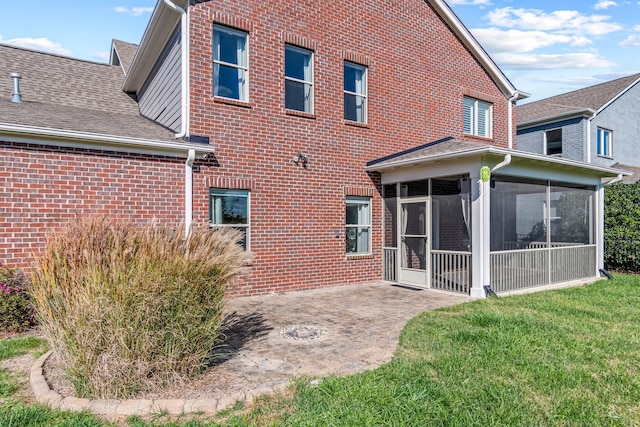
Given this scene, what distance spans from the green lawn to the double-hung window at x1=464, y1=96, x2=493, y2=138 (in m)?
8.15

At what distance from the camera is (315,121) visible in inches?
376

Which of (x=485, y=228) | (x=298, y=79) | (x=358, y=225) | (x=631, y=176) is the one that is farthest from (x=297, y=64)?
(x=631, y=176)

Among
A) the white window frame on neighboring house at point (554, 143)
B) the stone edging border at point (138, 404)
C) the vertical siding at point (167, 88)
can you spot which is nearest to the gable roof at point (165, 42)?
the vertical siding at point (167, 88)

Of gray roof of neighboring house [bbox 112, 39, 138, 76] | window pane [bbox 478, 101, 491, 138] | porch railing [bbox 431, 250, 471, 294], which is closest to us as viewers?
porch railing [bbox 431, 250, 471, 294]

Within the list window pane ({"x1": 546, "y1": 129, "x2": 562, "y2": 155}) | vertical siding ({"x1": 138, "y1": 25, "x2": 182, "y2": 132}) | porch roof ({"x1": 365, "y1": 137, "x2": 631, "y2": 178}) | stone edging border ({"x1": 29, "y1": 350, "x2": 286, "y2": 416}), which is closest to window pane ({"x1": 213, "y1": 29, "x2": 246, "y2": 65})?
vertical siding ({"x1": 138, "y1": 25, "x2": 182, "y2": 132})

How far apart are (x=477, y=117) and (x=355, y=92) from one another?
5154 mm

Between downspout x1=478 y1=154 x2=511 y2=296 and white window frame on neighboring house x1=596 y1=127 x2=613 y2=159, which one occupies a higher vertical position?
white window frame on neighboring house x1=596 y1=127 x2=613 y2=159

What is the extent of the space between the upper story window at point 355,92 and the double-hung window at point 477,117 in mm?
4283

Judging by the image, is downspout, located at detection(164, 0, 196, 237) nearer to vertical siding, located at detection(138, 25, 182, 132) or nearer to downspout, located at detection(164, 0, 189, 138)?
downspout, located at detection(164, 0, 189, 138)

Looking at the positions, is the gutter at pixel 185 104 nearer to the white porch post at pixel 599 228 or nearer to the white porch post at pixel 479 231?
the white porch post at pixel 479 231

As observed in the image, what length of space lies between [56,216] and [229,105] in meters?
3.83

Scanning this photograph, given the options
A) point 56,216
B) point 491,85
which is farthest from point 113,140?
point 491,85

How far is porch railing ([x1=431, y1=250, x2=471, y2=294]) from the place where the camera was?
8.68 m

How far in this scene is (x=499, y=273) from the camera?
342 inches
